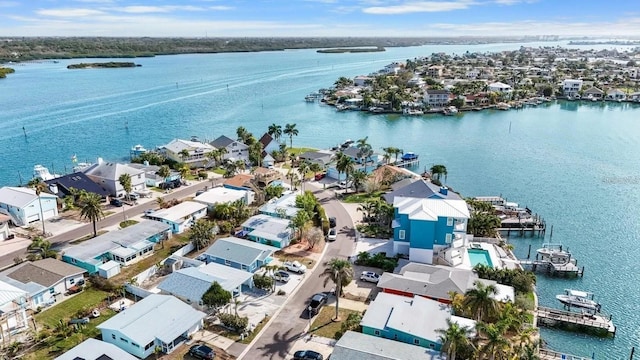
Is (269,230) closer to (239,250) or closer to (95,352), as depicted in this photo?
(239,250)

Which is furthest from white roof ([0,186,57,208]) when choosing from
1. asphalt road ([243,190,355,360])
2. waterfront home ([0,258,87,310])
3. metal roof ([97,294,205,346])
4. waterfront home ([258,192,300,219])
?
asphalt road ([243,190,355,360])

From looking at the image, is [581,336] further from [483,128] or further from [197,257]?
[483,128]

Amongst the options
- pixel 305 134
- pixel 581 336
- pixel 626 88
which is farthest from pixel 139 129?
pixel 626 88

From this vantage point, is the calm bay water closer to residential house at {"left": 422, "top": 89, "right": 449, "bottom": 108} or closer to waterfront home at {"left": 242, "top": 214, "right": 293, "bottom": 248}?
residential house at {"left": 422, "top": 89, "right": 449, "bottom": 108}

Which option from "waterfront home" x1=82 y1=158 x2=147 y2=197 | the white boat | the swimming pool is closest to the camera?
the white boat

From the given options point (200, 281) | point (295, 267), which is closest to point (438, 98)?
point (295, 267)

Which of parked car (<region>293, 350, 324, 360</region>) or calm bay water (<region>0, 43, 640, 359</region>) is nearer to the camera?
parked car (<region>293, 350, 324, 360</region>)
